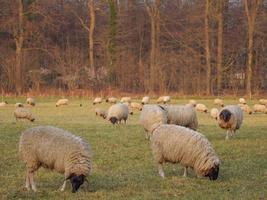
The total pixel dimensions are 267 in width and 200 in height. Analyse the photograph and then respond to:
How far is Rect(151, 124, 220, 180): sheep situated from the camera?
992 cm

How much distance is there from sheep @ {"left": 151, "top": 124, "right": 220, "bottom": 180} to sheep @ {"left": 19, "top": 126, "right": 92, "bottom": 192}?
184 cm

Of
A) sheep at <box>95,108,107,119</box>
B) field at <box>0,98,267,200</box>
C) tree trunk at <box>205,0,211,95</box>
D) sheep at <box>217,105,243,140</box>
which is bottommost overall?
field at <box>0,98,267,200</box>

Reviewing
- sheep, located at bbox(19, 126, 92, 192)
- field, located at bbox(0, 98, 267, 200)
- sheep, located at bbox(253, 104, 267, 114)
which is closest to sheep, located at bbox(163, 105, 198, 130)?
field, located at bbox(0, 98, 267, 200)

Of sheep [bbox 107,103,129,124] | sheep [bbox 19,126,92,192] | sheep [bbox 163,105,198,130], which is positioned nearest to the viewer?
sheep [bbox 19,126,92,192]

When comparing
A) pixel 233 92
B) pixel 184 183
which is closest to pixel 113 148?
pixel 184 183

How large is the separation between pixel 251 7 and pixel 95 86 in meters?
15.9

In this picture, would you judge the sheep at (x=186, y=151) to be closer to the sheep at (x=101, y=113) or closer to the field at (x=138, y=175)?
the field at (x=138, y=175)

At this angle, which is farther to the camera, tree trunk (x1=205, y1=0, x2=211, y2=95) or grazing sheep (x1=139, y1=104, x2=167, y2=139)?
tree trunk (x1=205, y1=0, x2=211, y2=95)

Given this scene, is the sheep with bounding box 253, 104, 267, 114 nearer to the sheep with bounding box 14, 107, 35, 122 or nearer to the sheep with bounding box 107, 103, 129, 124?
the sheep with bounding box 107, 103, 129, 124

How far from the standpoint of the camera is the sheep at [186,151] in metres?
9.92

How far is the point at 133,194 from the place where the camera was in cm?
881

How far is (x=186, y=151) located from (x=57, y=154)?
2649 mm

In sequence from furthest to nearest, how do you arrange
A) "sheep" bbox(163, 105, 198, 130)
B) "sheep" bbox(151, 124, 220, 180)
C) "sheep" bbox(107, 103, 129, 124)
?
"sheep" bbox(107, 103, 129, 124)
"sheep" bbox(163, 105, 198, 130)
"sheep" bbox(151, 124, 220, 180)

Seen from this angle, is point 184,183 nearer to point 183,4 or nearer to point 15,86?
point 15,86
